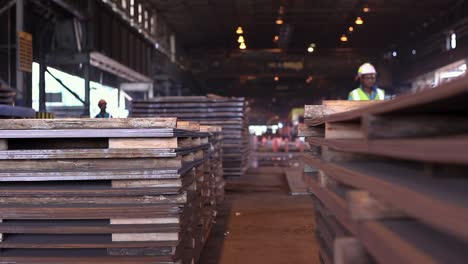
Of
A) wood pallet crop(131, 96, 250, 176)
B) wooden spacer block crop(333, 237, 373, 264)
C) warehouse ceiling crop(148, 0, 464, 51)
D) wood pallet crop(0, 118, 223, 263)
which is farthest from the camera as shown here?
warehouse ceiling crop(148, 0, 464, 51)

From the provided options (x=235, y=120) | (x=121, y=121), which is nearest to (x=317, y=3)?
(x=235, y=120)

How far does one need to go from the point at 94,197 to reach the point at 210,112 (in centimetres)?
933

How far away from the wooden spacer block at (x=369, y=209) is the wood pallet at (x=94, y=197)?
6.26 feet

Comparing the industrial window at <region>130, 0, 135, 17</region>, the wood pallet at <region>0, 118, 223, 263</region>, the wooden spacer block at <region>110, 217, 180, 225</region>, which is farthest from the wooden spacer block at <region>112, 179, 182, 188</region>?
the industrial window at <region>130, 0, 135, 17</region>

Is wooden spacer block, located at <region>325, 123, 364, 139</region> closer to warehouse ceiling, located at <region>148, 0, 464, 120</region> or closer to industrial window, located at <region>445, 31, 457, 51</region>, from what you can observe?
warehouse ceiling, located at <region>148, 0, 464, 120</region>

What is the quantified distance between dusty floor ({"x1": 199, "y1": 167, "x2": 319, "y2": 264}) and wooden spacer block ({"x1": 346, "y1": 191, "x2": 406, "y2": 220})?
3683mm

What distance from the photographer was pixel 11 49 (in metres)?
11.3

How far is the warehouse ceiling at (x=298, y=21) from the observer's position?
65.5ft

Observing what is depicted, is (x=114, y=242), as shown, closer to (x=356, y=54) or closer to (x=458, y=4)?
(x=458, y=4)

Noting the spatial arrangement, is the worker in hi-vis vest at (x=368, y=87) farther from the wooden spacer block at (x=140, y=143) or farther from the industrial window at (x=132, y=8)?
the industrial window at (x=132, y=8)

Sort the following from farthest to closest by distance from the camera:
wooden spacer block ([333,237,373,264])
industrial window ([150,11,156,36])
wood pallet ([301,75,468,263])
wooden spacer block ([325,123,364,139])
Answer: industrial window ([150,11,156,36]), wooden spacer block ([325,123,364,139]), wooden spacer block ([333,237,373,264]), wood pallet ([301,75,468,263])

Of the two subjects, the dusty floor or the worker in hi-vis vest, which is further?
the worker in hi-vis vest

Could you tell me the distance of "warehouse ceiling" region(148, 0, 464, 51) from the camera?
19953 millimetres

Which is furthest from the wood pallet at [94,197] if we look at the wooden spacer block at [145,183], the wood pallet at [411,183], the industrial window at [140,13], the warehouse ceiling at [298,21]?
the warehouse ceiling at [298,21]
